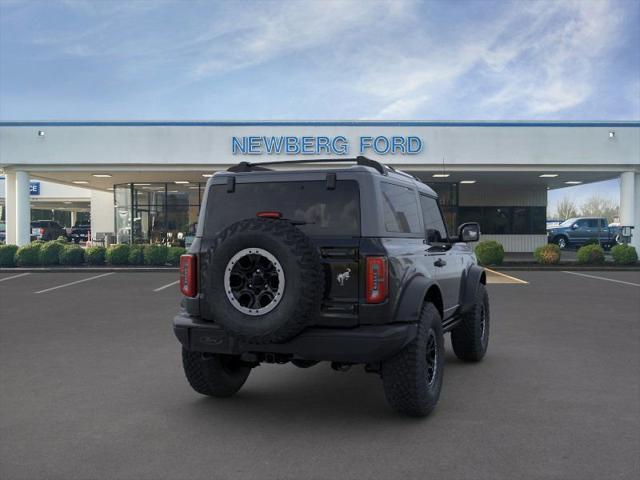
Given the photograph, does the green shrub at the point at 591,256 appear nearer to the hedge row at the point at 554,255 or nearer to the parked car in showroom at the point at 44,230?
the hedge row at the point at 554,255

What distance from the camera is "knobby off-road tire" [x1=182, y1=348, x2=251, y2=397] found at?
526 centimetres

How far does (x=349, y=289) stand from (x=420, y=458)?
49.0 inches

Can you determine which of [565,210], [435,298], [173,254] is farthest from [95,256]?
[565,210]

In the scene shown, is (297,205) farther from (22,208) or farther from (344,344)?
(22,208)

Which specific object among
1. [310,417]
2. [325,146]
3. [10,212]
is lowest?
[310,417]

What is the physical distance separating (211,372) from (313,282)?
1.51 meters

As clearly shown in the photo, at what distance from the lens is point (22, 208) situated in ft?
77.6

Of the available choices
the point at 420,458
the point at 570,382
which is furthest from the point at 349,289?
the point at 570,382

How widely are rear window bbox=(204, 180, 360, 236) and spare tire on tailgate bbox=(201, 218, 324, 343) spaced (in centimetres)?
37

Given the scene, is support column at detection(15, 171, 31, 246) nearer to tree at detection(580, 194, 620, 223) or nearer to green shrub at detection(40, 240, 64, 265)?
green shrub at detection(40, 240, 64, 265)

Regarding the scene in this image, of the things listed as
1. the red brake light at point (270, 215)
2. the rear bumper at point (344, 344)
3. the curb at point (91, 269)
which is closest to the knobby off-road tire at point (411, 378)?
the rear bumper at point (344, 344)

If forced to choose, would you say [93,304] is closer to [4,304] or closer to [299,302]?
[4,304]

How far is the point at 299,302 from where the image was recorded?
4.33 m

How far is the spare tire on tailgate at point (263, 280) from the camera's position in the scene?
435 cm
